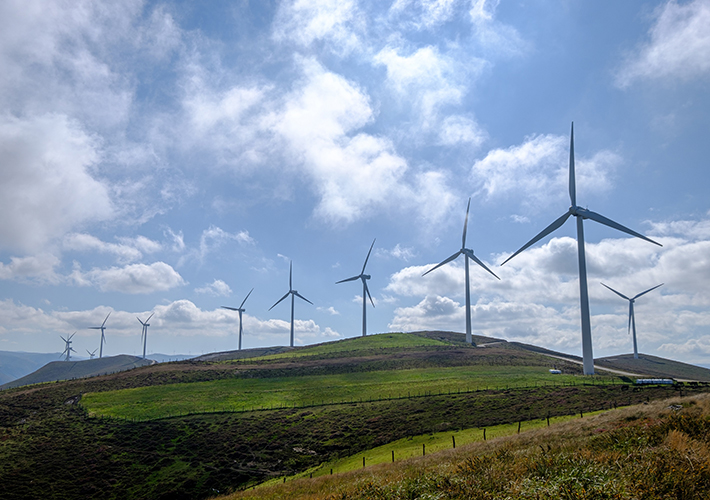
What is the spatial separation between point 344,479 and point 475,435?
65.7ft

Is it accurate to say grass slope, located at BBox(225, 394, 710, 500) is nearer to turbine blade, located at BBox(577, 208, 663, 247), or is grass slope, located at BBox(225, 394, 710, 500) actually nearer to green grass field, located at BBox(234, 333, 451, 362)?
turbine blade, located at BBox(577, 208, 663, 247)

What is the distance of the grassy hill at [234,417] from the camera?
163 feet

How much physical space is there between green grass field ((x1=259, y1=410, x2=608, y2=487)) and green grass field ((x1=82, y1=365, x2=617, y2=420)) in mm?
28776

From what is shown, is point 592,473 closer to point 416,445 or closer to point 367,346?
point 416,445

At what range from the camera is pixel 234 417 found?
231 ft

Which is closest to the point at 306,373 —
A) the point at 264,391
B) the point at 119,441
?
the point at 264,391

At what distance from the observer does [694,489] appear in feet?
44.2

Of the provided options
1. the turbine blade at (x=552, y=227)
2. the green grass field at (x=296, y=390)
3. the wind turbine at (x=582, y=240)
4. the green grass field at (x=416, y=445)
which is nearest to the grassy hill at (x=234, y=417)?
the green grass field at (x=296, y=390)

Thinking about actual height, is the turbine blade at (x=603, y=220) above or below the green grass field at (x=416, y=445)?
above

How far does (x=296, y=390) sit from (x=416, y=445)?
49.0m

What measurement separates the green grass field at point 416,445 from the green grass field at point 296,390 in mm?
28776

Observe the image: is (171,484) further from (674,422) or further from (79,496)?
(674,422)

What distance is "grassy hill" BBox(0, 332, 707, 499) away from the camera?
49594 millimetres

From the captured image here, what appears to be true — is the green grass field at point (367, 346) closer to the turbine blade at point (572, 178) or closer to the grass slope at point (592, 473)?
the turbine blade at point (572, 178)
